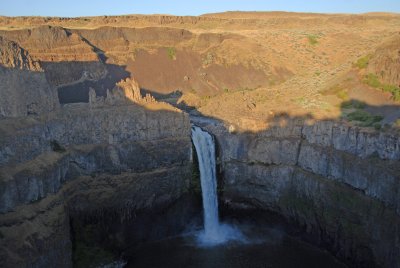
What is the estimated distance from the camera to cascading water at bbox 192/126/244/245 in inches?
1711

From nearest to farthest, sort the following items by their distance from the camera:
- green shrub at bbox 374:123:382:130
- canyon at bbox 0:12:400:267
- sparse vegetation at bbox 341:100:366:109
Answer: canyon at bbox 0:12:400:267, green shrub at bbox 374:123:382:130, sparse vegetation at bbox 341:100:366:109

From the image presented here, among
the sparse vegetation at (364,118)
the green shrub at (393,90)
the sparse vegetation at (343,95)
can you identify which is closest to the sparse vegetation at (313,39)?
the sparse vegetation at (343,95)

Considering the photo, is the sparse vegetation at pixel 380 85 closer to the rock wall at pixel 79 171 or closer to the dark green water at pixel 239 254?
the dark green water at pixel 239 254

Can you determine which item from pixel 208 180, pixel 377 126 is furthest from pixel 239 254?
pixel 377 126

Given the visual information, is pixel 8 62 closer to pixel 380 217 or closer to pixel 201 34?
pixel 380 217

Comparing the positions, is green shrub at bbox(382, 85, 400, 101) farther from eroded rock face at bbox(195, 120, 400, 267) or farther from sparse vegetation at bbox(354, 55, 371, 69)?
eroded rock face at bbox(195, 120, 400, 267)

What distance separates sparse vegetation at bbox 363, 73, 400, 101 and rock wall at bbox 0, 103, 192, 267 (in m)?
20.7

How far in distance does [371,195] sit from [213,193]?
15.4 m

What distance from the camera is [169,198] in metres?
43.3

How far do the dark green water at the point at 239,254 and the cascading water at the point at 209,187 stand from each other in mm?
1968

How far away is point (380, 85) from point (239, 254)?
2409 centimetres

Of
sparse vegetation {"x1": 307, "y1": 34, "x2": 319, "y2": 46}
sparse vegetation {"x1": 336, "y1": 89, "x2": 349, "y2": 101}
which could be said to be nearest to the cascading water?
sparse vegetation {"x1": 336, "y1": 89, "x2": 349, "y2": 101}

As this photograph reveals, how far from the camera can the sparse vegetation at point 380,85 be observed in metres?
45.8

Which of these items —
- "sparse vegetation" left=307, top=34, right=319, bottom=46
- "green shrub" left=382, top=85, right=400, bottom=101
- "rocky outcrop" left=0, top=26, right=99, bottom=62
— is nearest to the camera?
"green shrub" left=382, top=85, right=400, bottom=101
